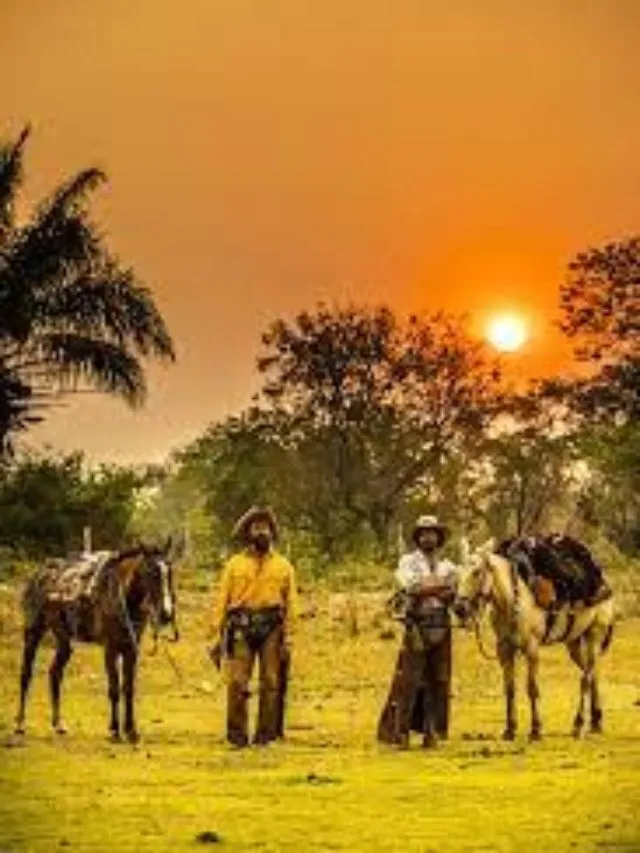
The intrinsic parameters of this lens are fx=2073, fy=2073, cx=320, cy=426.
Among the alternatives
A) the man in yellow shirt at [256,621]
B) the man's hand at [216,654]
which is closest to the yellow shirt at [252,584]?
the man in yellow shirt at [256,621]

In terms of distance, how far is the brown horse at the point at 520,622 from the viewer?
16.6 meters

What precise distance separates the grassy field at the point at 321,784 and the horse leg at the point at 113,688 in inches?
8.4

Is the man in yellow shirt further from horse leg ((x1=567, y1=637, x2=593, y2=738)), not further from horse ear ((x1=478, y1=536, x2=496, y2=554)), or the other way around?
horse leg ((x1=567, y1=637, x2=593, y2=738))

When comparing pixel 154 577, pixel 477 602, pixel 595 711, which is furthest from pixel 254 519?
pixel 595 711

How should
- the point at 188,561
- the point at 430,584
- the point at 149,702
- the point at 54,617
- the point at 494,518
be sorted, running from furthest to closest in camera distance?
1. the point at 494,518
2. the point at 188,561
3. the point at 149,702
4. the point at 54,617
5. the point at 430,584

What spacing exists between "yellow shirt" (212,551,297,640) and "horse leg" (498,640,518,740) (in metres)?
1.86

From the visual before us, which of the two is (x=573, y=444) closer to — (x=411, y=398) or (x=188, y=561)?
(x=411, y=398)

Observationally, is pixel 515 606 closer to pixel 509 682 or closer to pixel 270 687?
pixel 509 682

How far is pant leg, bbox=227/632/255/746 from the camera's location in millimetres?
16578

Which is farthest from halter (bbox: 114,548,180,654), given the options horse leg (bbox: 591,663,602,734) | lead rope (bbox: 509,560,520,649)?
horse leg (bbox: 591,663,602,734)

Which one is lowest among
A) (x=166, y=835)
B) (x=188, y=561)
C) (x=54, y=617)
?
(x=166, y=835)

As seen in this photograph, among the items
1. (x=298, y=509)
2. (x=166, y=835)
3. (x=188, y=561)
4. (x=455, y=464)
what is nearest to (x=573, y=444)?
(x=455, y=464)

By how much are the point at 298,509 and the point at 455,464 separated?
547 cm

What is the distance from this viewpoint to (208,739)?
57.0 feet
